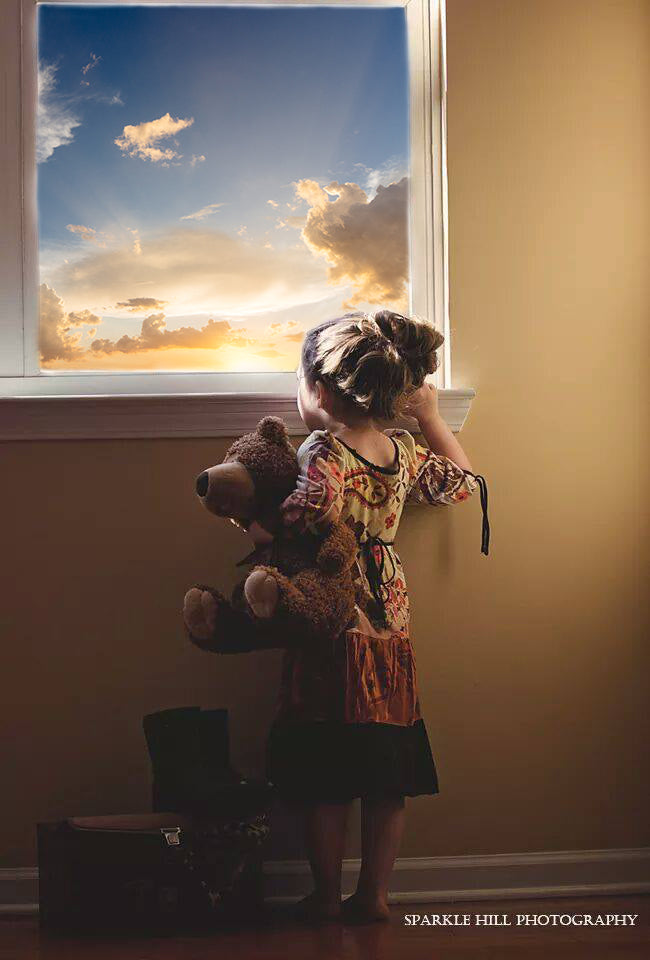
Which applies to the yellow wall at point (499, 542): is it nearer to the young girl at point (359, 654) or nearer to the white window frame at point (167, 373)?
the white window frame at point (167, 373)

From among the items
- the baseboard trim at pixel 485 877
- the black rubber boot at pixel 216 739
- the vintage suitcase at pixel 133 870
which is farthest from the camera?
the baseboard trim at pixel 485 877

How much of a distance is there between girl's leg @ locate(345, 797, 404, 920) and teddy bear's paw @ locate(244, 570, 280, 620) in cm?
45

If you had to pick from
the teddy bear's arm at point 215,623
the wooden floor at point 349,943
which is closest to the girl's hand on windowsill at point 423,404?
the teddy bear's arm at point 215,623

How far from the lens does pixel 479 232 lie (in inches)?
75.5

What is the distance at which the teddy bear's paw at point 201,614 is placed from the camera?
5.18 feet

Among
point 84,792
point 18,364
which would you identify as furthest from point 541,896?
point 18,364

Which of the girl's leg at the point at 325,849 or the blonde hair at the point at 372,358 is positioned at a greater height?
the blonde hair at the point at 372,358

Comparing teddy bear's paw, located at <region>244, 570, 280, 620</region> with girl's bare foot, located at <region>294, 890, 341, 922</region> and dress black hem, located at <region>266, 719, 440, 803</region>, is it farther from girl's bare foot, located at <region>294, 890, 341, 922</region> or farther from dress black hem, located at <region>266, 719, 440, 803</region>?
girl's bare foot, located at <region>294, 890, 341, 922</region>

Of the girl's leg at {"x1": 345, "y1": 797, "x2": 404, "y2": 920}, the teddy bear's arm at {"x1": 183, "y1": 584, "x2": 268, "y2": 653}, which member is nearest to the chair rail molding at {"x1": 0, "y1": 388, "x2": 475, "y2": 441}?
the teddy bear's arm at {"x1": 183, "y1": 584, "x2": 268, "y2": 653}

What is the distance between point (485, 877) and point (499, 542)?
0.69 m

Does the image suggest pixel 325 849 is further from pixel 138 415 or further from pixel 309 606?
pixel 138 415

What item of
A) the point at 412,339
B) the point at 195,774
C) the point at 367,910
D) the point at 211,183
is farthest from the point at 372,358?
the point at 367,910

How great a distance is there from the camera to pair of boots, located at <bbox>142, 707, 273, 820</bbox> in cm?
164

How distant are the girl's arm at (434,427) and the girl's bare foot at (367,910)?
84 centimetres
